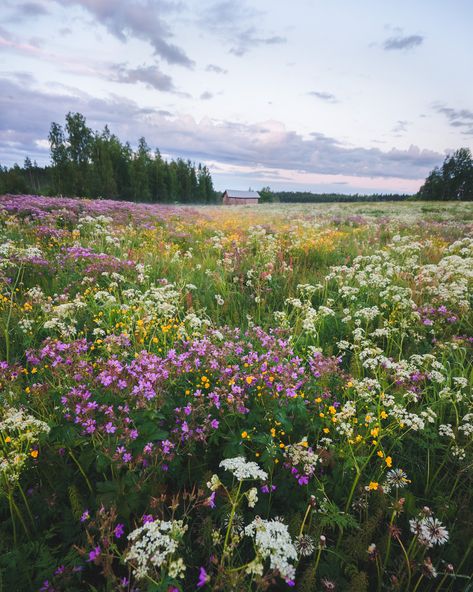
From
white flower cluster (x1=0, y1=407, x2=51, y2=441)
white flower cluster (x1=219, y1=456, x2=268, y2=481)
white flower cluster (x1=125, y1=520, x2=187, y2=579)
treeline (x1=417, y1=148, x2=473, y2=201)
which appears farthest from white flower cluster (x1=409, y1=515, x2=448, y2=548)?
treeline (x1=417, y1=148, x2=473, y2=201)

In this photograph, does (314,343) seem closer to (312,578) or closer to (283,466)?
(283,466)

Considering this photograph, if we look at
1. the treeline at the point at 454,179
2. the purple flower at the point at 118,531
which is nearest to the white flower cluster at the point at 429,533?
the purple flower at the point at 118,531

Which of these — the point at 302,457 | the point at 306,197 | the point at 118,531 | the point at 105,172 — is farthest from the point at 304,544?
the point at 306,197

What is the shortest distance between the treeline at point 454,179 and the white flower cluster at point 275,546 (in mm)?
99423

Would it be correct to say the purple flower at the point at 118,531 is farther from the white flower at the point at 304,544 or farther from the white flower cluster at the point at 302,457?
the white flower cluster at the point at 302,457

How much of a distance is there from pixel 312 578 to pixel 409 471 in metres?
1.59

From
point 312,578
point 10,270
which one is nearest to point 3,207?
point 10,270

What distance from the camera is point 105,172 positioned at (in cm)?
5578

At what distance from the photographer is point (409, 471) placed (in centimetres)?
279

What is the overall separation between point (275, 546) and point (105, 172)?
64.0 m

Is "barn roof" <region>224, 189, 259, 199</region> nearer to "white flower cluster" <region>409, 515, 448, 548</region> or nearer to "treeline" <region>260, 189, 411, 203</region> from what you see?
"treeline" <region>260, 189, 411, 203</region>

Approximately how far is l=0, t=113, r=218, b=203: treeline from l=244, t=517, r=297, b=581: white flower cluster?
40.0m

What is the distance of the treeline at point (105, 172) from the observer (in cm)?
5150

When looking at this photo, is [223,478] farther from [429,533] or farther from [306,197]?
[306,197]
